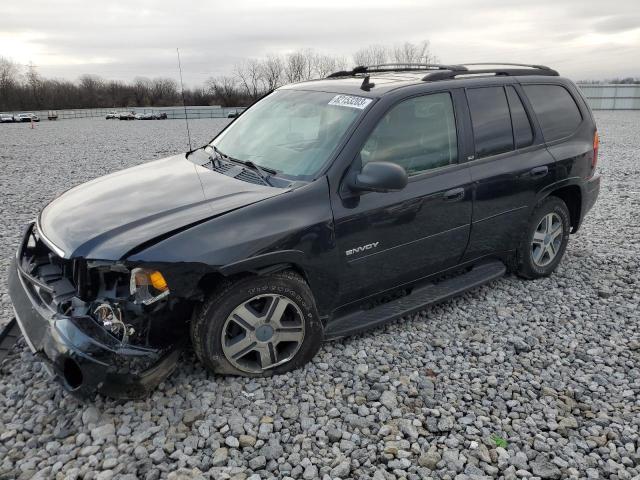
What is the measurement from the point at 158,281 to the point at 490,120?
293 cm

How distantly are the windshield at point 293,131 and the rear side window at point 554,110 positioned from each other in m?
1.88

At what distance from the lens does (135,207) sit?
320 cm

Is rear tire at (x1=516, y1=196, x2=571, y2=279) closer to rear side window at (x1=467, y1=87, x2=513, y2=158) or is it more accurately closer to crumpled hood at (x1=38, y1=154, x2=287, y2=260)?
rear side window at (x1=467, y1=87, x2=513, y2=158)

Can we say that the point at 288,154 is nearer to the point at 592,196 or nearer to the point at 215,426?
the point at 215,426

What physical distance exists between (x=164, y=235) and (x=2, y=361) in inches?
65.3

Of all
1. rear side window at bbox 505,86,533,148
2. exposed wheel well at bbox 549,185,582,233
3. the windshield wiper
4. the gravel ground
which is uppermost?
rear side window at bbox 505,86,533,148

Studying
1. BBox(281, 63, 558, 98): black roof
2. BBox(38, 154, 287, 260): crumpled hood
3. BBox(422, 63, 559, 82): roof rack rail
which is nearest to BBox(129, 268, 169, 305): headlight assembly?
BBox(38, 154, 287, 260): crumpled hood

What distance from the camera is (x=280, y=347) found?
334cm

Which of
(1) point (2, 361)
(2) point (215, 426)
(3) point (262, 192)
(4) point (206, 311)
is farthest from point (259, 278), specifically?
(1) point (2, 361)

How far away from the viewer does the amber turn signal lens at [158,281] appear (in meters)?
2.74

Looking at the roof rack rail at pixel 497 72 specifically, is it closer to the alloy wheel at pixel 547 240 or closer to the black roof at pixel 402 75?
the black roof at pixel 402 75

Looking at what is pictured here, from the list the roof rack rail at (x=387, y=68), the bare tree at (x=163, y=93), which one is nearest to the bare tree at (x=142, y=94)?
the bare tree at (x=163, y=93)

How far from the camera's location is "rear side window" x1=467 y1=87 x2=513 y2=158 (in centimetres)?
401

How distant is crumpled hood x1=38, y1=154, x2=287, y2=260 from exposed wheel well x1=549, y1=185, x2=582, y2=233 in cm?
305
